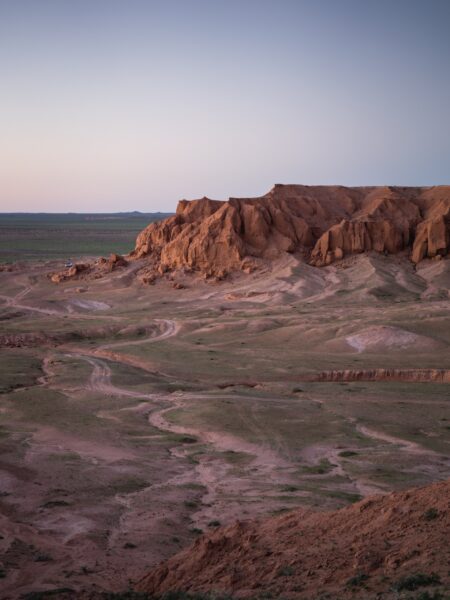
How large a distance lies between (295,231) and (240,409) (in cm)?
5711

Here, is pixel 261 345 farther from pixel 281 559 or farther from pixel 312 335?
pixel 281 559

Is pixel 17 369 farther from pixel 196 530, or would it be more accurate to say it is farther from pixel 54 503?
pixel 196 530

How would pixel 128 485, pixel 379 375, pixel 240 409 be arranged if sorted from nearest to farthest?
1. pixel 128 485
2. pixel 240 409
3. pixel 379 375

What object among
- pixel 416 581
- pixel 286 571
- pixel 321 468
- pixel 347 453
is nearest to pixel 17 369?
pixel 347 453

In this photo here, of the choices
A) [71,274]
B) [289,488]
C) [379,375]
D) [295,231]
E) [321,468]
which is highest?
[295,231]

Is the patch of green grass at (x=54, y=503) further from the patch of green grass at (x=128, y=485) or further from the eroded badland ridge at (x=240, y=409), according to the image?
the patch of green grass at (x=128, y=485)

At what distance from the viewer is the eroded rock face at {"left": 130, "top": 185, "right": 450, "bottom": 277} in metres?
87.4

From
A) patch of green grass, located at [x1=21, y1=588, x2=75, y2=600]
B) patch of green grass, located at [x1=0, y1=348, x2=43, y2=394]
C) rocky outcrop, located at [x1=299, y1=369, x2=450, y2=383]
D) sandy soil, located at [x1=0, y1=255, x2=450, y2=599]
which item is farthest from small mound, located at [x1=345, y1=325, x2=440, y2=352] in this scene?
patch of green grass, located at [x1=21, y1=588, x2=75, y2=600]

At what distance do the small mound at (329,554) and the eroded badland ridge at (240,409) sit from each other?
0.16ft

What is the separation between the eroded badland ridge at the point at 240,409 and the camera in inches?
545

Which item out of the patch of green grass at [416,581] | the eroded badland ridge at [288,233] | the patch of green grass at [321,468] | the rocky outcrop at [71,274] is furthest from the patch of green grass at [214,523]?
the rocky outcrop at [71,274]

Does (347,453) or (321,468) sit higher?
(321,468)

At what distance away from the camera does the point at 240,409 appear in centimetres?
3634

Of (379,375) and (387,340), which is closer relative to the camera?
(379,375)
